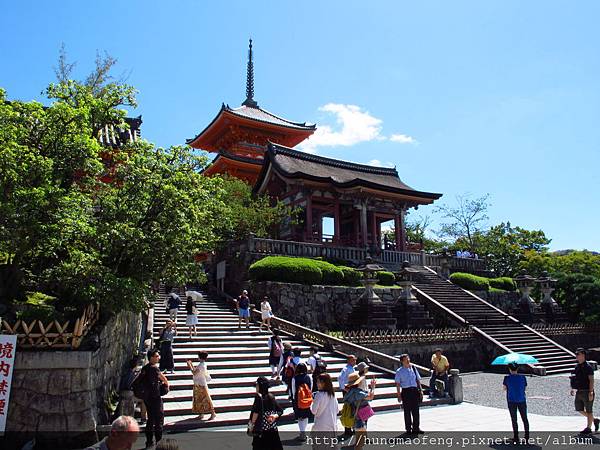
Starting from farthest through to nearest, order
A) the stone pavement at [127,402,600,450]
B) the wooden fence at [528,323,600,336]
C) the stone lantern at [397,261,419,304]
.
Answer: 1. the wooden fence at [528,323,600,336]
2. the stone lantern at [397,261,419,304]
3. the stone pavement at [127,402,600,450]

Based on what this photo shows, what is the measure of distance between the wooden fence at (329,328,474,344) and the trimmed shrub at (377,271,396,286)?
371cm

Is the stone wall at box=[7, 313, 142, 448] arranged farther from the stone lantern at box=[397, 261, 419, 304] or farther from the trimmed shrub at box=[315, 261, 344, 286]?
the stone lantern at box=[397, 261, 419, 304]

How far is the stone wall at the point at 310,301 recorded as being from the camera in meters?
19.9

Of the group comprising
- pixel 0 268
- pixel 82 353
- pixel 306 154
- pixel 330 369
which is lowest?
pixel 330 369

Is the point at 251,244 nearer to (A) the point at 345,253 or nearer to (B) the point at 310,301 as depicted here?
(B) the point at 310,301

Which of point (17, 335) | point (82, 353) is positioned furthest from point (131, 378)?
point (17, 335)

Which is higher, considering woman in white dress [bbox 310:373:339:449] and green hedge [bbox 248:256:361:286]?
green hedge [bbox 248:256:361:286]

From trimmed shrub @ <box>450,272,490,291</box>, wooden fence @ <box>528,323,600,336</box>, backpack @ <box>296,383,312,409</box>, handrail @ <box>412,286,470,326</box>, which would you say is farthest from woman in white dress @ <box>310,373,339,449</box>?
trimmed shrub @ <box>450,272,490,291</box>

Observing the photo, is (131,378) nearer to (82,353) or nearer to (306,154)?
(82,353)

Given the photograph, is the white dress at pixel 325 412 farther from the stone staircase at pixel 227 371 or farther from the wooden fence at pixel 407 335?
the wooden fence at pixel 407 335

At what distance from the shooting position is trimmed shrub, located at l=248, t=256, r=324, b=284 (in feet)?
66.0

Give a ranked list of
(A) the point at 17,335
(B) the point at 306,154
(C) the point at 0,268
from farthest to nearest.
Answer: (B) the point at 306,154 → (C) the point at 0,268 → (A) the point at 17,335

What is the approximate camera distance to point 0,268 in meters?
9.80

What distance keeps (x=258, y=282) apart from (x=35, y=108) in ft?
41.7
